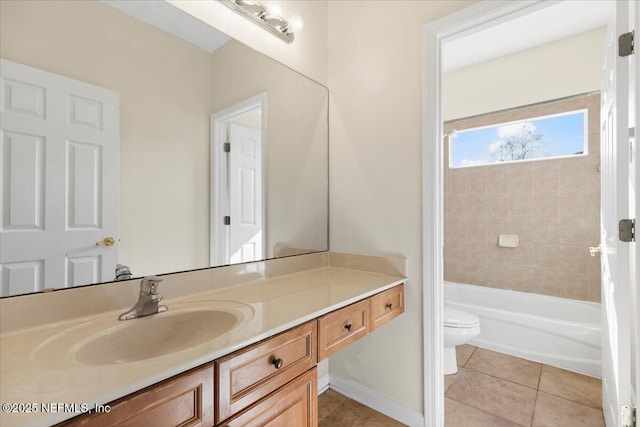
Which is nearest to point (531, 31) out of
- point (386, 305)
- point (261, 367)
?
point (386, 305)

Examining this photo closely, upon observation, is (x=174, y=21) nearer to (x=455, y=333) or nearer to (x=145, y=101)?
(x=145, y=101)

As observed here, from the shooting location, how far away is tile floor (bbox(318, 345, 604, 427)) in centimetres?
160

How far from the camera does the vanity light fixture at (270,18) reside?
1406 millimetres

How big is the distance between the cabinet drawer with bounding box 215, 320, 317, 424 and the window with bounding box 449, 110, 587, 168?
286 cm

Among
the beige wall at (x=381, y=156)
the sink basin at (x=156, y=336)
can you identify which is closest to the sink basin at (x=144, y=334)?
the sink basin at (x=156, y=336)

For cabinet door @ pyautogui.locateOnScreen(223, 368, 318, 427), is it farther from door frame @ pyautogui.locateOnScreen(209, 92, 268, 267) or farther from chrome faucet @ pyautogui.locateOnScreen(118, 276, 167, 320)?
door frame @ pyautogui.locateOnScreen(209, 92, 268, 267)

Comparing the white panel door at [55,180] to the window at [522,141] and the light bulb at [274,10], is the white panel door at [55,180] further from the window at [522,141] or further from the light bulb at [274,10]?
the window at [522,141]

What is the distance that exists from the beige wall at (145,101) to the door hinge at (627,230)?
161 cm

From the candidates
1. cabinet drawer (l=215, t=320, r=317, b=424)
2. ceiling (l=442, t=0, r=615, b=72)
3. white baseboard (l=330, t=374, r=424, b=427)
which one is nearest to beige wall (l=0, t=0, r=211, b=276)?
cabinet drawer (l=215, t=320, r=317, b=424)

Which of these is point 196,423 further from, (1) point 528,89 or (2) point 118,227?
(1) point 528,89

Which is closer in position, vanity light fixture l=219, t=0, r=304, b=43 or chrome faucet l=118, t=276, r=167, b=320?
chrome faucet l=118, t=276, r=167, b=320

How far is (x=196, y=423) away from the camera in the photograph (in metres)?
0.70

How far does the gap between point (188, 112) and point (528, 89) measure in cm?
293

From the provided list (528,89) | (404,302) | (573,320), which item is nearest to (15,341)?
(404,302)
